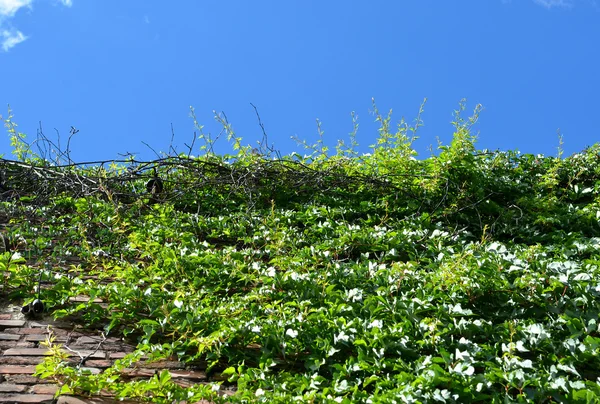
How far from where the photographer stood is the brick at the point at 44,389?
367cm

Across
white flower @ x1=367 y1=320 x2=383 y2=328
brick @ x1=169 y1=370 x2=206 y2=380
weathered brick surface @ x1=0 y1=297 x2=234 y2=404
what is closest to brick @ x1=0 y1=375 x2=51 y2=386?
weathered brick surface @ x1=0 y1=297 x2=234 y2=404

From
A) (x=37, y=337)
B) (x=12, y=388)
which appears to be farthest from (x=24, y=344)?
(x=12, y=388)

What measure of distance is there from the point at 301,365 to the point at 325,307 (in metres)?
0.57

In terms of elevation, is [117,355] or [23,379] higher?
[117,355]

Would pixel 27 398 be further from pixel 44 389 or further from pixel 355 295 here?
pixel 355 295

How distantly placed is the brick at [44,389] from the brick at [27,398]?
3 cm

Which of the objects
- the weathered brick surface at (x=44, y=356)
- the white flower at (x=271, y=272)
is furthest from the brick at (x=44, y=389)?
the white flower at (x=271, y=272)

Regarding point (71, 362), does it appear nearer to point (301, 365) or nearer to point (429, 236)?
point (301, 365)

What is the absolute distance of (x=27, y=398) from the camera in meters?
3.60

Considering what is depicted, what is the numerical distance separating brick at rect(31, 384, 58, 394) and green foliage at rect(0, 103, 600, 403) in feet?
0.28

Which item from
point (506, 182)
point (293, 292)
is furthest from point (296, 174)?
point (293, 292)

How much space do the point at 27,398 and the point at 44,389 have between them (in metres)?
0.11

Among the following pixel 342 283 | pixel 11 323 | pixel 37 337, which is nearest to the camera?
pixel 37 337

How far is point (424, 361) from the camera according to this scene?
3721 mm
